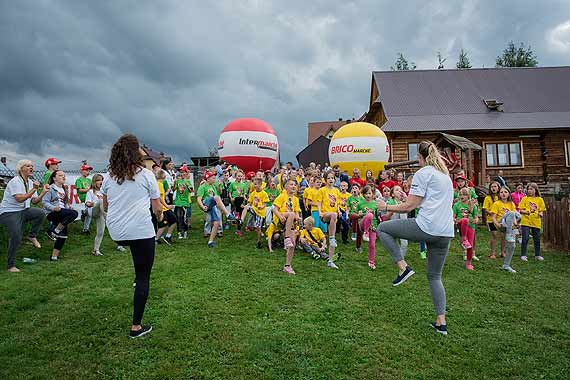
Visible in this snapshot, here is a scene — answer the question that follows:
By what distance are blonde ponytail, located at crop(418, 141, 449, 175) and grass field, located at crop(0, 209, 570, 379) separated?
1829mm

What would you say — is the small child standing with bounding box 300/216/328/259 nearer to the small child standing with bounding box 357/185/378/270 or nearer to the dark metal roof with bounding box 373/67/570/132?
the small child standing with bounding box 357/185/378/270

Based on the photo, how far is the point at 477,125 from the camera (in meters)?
22.7

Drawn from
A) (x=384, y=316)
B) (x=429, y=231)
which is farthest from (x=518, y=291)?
(x=429, y=231)

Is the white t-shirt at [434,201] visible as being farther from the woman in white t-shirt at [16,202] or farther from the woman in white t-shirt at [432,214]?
the woman in white t-shirt at [16,202]

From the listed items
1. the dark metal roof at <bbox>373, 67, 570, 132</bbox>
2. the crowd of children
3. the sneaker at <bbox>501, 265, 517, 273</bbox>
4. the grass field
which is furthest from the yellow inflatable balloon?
the dark metal roof at <bbox>373, 67, 570, 132</bbox>

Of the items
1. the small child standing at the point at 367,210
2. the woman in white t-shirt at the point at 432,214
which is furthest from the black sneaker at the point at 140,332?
the small child standing at the point at 367,210

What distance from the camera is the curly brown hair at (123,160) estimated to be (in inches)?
144

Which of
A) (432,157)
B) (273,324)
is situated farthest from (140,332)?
(432,157)

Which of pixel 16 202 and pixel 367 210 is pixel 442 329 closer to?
pixel 367 210

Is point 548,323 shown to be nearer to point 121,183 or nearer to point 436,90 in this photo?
point 121,183

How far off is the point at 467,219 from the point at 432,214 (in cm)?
447

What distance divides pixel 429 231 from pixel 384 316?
141 cm

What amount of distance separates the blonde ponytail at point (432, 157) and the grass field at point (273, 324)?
1829mm

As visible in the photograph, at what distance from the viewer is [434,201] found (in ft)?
12.8
